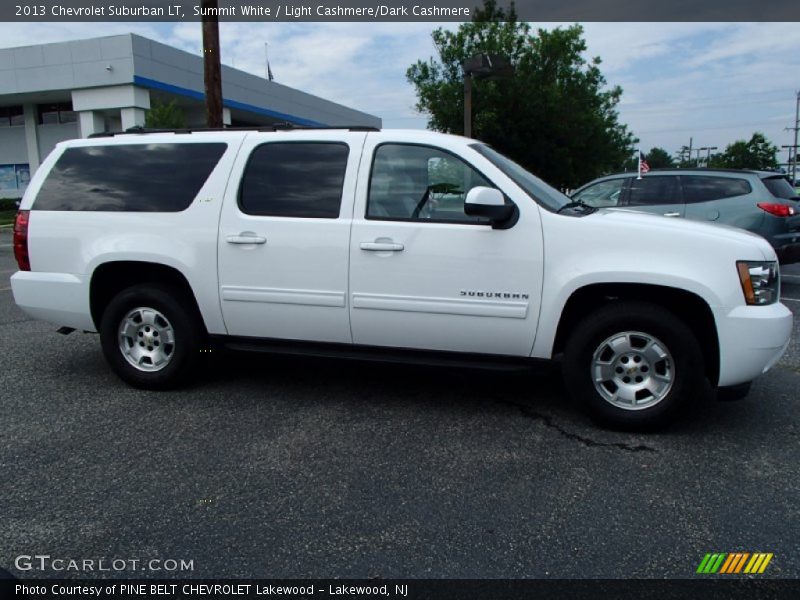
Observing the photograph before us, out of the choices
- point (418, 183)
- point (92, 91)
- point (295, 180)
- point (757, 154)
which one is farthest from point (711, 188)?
point (757, 154)

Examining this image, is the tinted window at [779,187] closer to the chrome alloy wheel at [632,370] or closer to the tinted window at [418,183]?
the chrome alloy wheel at [632,370]

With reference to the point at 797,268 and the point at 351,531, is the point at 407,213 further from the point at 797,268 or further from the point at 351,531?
the point at 797,268

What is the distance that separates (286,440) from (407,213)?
5.37 ft

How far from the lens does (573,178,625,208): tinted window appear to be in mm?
9789

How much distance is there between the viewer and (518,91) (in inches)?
1030

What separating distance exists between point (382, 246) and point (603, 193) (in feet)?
22.8

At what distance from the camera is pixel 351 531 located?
9.36 ft

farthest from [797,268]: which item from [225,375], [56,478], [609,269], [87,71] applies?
[87,71]

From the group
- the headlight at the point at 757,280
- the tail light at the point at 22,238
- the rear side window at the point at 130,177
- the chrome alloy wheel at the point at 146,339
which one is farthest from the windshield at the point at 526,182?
the tail light at the point at 22,238

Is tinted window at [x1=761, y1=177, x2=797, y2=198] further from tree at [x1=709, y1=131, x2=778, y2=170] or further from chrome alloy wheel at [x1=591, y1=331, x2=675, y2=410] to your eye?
tree at [x1=709, y1=131, x2=778, y2=170]

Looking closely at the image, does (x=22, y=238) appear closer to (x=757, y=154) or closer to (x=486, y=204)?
(x=486, y=204)

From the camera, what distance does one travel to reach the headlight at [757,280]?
368cm

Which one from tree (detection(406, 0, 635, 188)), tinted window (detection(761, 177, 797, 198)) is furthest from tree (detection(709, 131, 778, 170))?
tinted window (detection(761, 177, 797, 198))

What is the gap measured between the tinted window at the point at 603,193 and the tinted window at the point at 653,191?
21cm
